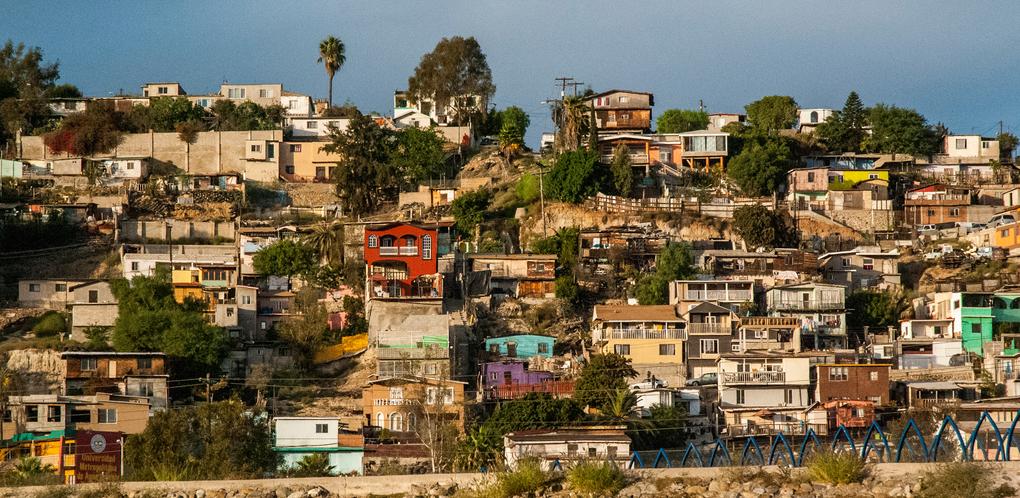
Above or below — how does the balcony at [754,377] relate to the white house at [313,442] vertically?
above

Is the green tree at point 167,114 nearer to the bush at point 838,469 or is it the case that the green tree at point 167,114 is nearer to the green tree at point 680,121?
the green tree at point 680,121

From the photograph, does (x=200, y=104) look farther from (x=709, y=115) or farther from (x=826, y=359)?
(x=826, y=359)

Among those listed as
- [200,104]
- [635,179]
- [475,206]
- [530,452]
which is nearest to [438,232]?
[475,206]

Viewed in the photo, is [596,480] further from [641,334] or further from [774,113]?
[774,113]

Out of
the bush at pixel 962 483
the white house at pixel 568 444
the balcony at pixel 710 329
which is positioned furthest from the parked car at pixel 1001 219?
the bush at pixel 962 483

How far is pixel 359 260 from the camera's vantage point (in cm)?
6944

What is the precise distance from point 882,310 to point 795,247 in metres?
7.44

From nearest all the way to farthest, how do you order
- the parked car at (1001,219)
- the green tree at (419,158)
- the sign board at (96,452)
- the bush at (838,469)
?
the bush at (838,469), the sign board at (96,452), the parked car at (1001,219), the green tree at (419,158)

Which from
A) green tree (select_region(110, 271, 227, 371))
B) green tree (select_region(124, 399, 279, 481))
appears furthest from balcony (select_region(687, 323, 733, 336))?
green tree (select_region(124, 399, 279, 481))

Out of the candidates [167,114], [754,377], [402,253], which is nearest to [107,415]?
[402,253]

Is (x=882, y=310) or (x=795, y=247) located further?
(x=795, y=247)

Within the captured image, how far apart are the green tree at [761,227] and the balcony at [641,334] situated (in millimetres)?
10744

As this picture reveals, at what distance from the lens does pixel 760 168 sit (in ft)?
260

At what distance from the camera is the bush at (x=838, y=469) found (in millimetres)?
26922
